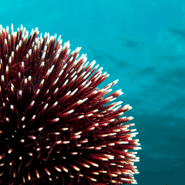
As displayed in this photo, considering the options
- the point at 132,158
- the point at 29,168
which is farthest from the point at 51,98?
the point at 132,158

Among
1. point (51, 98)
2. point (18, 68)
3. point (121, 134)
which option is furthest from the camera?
point (121, 134)

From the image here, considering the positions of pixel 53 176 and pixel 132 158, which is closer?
pixel 53 176

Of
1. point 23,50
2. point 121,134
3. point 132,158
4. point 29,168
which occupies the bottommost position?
point 29,168

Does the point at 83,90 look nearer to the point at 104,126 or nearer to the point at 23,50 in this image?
the point at 104,126

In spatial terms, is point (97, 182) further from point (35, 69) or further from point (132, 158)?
point (35, 69)

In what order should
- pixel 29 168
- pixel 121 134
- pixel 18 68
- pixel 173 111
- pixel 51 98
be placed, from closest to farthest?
pixel 29 168, pixel 51 98, pixel 18 68, pixel 121 134, pixel 173 111

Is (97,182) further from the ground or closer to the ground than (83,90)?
closer to the ground
